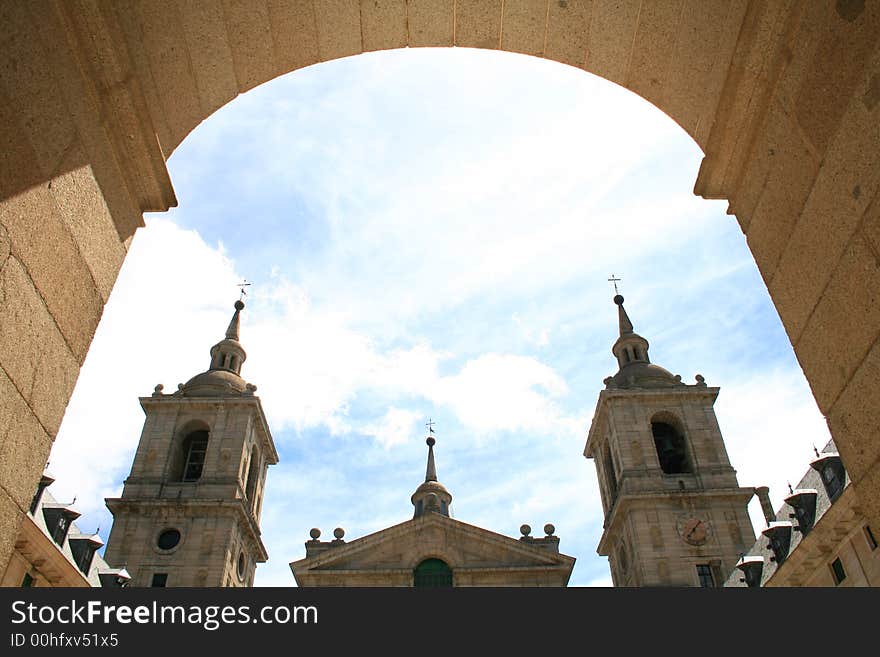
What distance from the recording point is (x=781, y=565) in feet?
77.0

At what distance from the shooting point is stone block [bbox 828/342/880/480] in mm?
3518

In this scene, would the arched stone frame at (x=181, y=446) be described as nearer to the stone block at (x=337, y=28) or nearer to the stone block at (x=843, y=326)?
the stone block at (x=337, y=28)

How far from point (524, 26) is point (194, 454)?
3375 cm

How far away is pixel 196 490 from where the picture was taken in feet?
108

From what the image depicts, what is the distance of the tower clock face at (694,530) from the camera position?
104 feet

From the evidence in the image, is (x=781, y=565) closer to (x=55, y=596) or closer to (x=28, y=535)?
(x=28, y=535)

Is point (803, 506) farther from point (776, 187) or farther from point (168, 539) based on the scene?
point (168, 539)

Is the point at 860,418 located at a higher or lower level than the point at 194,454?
lower

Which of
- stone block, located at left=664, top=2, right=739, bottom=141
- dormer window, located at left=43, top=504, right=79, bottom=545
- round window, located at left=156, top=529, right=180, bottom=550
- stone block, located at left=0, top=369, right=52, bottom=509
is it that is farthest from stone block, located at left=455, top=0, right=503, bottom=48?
round window, located at left=156, top=529, right=180, bottom=550

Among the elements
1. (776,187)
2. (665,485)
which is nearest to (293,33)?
(776,187)

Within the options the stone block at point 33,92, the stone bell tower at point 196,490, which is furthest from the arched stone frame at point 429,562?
the stone block at point 33,92

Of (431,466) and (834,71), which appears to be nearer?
(834,71)

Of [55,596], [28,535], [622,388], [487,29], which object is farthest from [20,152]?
[622,388]

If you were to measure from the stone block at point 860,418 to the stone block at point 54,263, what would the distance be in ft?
13.5
